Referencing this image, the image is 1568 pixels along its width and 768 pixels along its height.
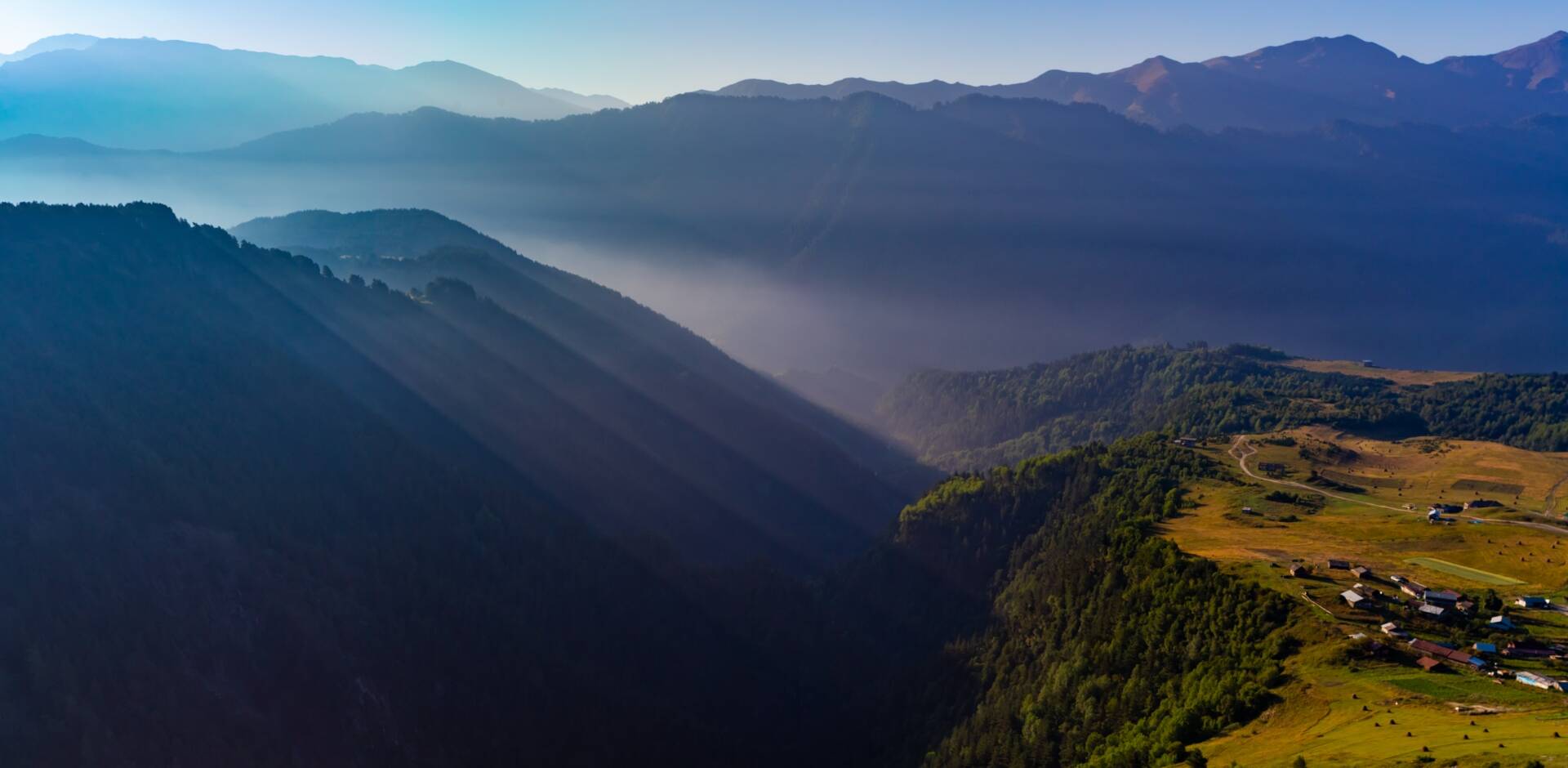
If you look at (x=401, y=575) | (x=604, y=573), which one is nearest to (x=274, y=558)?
(x=401, y=575)

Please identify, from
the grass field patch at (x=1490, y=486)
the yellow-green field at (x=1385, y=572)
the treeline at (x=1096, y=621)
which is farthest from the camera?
the grass field patch at (x=1490, y=486)

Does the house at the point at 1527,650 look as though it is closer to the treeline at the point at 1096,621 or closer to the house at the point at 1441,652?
the house at the point at 1441,652

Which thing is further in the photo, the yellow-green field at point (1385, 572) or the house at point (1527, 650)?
the house at point (1527, 650)

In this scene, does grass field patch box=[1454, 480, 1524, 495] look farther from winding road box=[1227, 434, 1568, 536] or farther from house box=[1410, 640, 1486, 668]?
house box=[1410, 640, 1486, 668]

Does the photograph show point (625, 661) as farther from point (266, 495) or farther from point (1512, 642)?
Answer: point (1512, 642)

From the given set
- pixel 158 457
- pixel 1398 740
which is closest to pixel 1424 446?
pixel 1398 740

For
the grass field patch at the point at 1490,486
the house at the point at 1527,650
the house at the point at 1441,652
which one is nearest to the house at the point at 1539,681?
the house at the point at 1441,652
